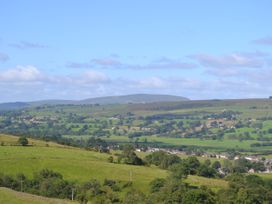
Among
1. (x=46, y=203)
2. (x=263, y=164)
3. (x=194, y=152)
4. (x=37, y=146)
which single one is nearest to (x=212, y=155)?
(x=194, y=152)

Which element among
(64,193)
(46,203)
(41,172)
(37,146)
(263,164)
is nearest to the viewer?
(46,203)

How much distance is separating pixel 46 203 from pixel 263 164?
112 meters

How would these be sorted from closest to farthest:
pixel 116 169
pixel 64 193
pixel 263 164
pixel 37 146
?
pixel 64 193, pixel 116 169, pixel 37 146, pixel 263 164

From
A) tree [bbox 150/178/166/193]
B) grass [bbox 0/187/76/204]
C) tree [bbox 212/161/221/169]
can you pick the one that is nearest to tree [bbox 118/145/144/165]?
tree [bbox 150/178/166/193]

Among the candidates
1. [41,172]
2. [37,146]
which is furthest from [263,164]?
[41,172]

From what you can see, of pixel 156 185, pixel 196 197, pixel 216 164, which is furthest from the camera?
pixel 216 164

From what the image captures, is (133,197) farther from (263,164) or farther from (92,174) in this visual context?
(263,164)

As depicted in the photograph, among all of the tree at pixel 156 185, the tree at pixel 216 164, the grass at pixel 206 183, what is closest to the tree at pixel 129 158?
the grass at pixel 206 183

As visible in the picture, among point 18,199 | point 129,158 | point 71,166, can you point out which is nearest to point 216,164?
point 129,158

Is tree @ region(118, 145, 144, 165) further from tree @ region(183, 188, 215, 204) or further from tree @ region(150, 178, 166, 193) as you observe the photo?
tree @ region(183, 188, 215, 204)

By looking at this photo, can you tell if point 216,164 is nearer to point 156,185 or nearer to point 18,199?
point 156,185

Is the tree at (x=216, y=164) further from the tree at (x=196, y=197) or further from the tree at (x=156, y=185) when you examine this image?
the tree at (x=196, y=197)

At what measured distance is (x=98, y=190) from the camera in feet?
250

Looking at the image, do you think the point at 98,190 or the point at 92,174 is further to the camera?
the point at 92,174
